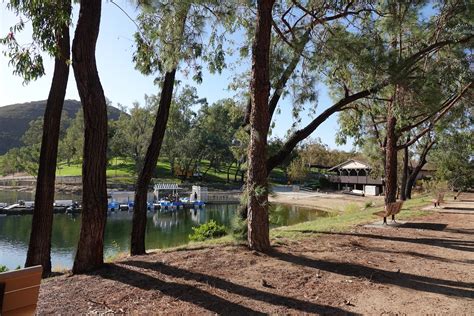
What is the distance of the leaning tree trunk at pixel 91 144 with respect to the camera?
572 centimetres

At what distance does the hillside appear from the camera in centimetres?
11769

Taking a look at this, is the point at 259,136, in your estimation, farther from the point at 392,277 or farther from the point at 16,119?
the point at 16,119

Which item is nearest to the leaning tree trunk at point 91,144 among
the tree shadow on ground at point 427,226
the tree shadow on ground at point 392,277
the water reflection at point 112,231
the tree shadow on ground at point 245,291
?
the tree shadow on ground at point 245,291

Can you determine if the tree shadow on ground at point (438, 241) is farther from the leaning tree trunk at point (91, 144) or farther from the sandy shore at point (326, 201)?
the sandy shore at point (326, 201)

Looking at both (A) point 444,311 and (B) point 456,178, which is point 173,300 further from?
(B) point 456,178

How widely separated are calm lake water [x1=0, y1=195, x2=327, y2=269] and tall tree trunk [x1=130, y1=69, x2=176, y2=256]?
20.1ft

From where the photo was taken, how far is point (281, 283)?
510 cm

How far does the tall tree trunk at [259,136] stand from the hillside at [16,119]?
11198cm

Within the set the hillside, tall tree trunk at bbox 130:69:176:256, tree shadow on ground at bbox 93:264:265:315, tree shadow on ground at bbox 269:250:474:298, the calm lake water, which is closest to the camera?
tree shadow on ground at bbox 93:264:265:315

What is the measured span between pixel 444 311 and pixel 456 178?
102ft

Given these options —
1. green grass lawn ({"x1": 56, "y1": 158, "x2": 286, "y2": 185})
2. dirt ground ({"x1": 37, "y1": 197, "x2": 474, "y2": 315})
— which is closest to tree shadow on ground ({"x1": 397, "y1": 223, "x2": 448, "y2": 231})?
dirt ground ({"x1": 37, "y1": 197, "x2": 474, "y2": 315})

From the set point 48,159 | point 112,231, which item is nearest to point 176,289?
point 48,159

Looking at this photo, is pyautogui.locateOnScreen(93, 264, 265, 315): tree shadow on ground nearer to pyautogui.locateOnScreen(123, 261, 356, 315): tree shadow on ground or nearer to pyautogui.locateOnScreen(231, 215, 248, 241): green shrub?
pyautogui.locateOnScreen(123, 261, 356, 315): tree shadow on ground

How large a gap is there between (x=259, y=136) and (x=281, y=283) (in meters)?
2.76
